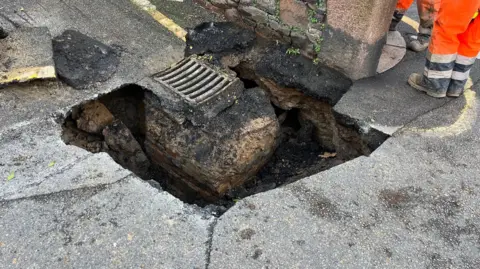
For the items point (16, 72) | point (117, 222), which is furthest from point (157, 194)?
point (16, 72)

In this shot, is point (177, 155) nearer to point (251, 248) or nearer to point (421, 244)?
point (251, 248)

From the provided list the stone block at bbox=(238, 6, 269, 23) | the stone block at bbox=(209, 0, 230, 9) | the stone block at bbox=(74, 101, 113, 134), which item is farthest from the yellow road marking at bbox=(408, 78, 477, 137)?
the stone block at bbox=(74, 101, 113, 134)

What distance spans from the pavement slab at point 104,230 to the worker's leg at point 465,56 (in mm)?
2309

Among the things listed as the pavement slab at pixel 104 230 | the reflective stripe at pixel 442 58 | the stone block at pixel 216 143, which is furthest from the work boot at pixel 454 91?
the pavement slab at pixel 104 230

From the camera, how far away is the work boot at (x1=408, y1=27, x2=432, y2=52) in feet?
13.6

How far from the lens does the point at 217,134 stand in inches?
138

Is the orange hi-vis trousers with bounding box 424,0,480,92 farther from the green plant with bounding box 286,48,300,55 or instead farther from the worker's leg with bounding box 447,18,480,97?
the green plant with bounding box 286,48,300,55

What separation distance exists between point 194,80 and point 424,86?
Answer: 73.0 inches

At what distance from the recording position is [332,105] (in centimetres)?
377

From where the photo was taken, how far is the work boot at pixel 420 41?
4.16 metres

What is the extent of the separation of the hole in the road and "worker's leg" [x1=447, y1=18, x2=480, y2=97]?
862mm

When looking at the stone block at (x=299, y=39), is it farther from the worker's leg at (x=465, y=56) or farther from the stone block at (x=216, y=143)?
the worker's leg at (x=465, y=56)

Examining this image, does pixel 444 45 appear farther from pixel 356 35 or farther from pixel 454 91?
pixel 356 35

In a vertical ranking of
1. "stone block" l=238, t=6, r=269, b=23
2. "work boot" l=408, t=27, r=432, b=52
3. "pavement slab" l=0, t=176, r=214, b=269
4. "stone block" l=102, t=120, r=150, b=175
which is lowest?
"stone block" l=102, t=120, r=150, b=175
